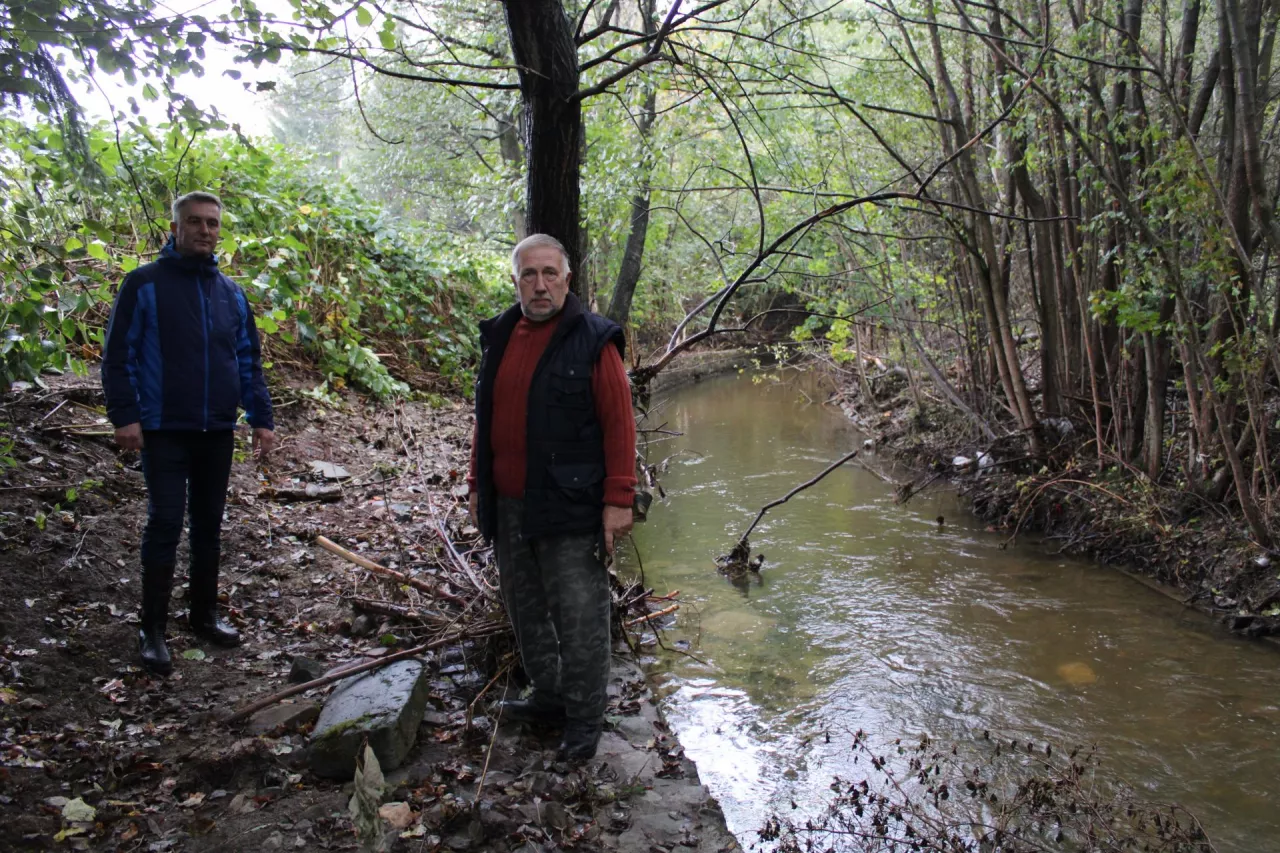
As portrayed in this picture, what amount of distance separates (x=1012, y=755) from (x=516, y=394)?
275 centimetres

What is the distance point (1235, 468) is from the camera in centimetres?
516

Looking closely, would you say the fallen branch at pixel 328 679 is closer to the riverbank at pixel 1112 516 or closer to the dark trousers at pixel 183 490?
the dark trousers at pixel 183 490

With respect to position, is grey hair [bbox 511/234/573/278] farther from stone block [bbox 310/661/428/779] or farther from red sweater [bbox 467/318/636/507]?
stone block [bbox 310/661/428/779]

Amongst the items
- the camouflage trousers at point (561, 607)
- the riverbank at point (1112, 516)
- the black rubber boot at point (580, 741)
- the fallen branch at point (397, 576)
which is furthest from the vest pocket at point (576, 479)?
the riverbank at point (1112, 516)

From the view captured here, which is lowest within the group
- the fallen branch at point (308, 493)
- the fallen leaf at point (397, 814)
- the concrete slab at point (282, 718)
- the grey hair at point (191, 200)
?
the fallen leaf at point (397, 814)

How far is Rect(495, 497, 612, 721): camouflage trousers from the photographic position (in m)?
2.96

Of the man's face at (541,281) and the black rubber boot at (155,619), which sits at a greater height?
the man's face at (541,281)

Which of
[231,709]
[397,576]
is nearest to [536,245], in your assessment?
[231,709]

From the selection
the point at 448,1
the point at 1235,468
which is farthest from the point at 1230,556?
the point at 448,1

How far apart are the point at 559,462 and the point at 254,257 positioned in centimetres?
497

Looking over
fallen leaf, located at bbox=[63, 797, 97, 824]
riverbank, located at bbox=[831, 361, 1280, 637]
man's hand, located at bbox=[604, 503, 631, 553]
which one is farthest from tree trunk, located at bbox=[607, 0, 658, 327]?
fallen leaf, located at bbox=[63, 797, 97, 824]

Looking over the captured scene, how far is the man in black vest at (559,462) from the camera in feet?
9.46

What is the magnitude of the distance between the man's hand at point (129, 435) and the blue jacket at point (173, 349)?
0.07ft

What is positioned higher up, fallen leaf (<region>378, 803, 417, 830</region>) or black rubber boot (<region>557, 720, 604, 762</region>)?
black rubber boot (<region>557, 720, 604, 762</region>)
